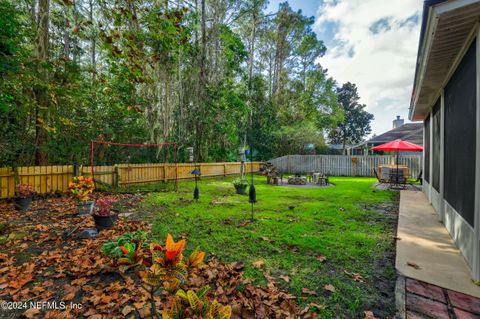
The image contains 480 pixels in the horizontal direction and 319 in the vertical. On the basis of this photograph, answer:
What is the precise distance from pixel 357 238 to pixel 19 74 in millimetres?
7274

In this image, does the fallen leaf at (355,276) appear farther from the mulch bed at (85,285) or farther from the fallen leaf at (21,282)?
the fallen leaf at (21,282)

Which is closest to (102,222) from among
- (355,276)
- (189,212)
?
(189,212)

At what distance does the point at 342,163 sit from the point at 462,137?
12.8 meters

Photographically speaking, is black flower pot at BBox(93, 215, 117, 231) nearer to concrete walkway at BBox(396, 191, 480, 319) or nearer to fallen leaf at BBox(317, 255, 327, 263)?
fallen leaf at BBox(317, 255, 327, 263)

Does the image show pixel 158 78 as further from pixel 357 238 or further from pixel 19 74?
pixel 357 238

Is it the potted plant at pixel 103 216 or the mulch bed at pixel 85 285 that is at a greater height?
the potted plant at pixel 103 216

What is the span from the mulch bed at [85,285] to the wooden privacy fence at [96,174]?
9.38 feet

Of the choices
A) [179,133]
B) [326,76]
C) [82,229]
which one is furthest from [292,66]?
[82,229]

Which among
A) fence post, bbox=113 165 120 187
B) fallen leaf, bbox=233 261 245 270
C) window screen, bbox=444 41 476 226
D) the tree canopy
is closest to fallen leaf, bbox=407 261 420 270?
window screen, bbox=444 41 476 226

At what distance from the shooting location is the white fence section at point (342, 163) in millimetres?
12641

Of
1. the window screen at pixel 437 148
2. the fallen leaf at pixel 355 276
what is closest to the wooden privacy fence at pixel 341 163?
the window screen at pixel 437 148

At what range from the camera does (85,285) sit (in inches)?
83.9

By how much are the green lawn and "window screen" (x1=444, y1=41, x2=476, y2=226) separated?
3.43ft

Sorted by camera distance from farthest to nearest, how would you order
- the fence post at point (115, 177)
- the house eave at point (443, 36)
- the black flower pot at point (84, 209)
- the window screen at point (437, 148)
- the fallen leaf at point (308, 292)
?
the fence post at point (115, 177) → the window screen at point (437, 148) → the black flower pot at point (84, 209) → the house eave at point (443, 36) → the fallen leaf at point (308, 292)
